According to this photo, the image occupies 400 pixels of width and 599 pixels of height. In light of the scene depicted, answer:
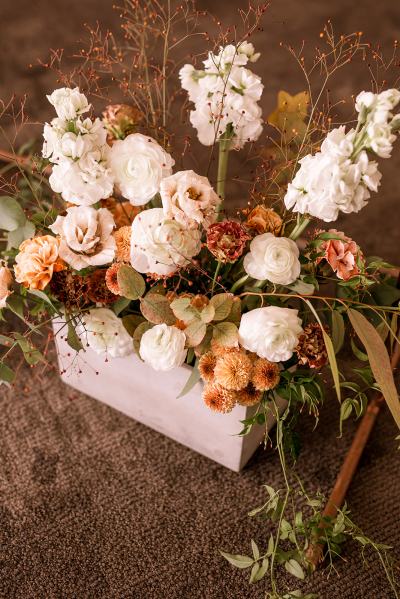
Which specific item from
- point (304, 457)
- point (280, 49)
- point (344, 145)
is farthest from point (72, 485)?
point (280, 49)

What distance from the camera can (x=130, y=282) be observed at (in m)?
0.68

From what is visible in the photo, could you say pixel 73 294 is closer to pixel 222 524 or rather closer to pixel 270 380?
pixel 270 380

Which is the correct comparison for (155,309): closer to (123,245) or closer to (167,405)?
(123,245)

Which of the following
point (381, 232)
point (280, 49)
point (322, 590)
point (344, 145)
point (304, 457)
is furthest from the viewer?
point (280, 49)

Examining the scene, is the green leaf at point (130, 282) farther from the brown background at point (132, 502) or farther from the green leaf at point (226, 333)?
the brown background at point (132, 502)

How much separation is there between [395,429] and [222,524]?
32cm

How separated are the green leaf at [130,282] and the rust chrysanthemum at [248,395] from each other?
0.53 ft

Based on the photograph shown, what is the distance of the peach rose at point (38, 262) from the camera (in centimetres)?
67

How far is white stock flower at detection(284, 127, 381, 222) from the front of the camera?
55cm

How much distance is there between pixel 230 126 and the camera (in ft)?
2.41

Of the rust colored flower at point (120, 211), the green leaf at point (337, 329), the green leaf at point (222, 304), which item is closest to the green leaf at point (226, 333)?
the green leaf at point (222, 304)

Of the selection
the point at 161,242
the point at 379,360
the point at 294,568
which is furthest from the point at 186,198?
the point at 294,568

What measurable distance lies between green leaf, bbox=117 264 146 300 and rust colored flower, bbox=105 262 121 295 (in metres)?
0.02

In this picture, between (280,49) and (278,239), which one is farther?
(280,49)
